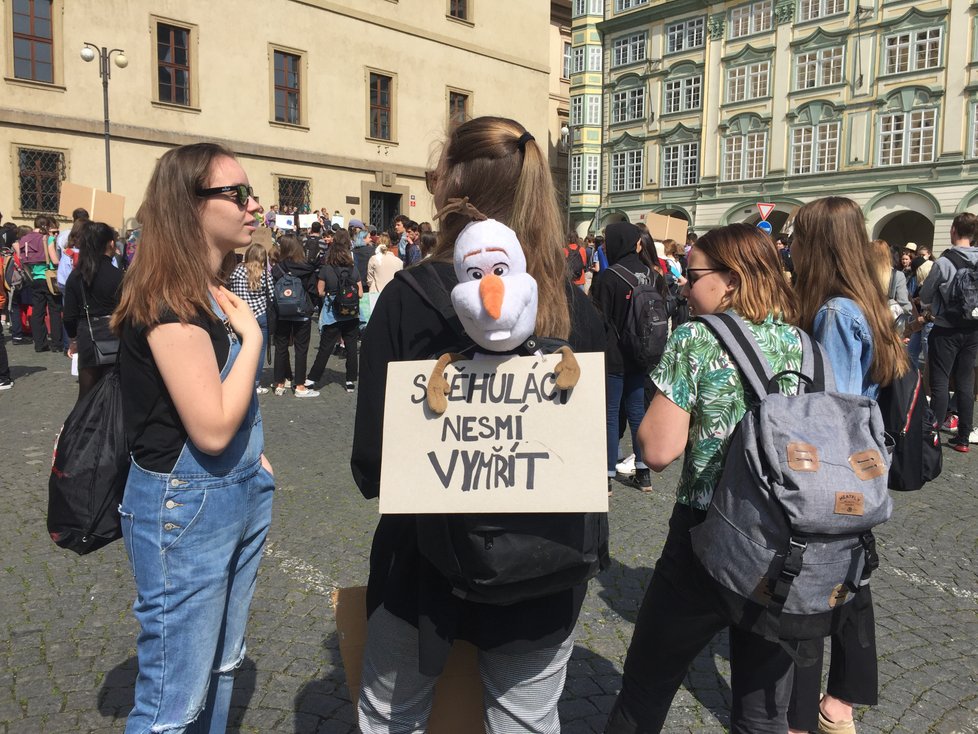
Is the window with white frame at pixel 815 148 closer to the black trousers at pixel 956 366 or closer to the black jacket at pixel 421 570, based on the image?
the black trousers at pixel 956 366

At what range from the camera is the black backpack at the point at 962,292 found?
620 centimetres

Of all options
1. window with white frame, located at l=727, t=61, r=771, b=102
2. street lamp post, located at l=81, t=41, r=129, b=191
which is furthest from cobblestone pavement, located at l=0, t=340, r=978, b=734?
window with white frame, located at l=727, t=61, r=771, b=102

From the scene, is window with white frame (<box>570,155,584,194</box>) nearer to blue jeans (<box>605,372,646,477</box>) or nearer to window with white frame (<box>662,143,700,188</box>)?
window with white frame (<box>662,143,700,188</box>)

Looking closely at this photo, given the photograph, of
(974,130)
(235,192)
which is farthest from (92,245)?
(974,130)

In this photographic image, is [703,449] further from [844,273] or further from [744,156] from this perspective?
[744,156]

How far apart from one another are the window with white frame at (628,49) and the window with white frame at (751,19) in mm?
5314

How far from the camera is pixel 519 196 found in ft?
5.52

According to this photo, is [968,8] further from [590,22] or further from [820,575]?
[820,575]

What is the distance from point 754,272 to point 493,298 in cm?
113

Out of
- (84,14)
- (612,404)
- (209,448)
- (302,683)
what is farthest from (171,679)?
(84,14)

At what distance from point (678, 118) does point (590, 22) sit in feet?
26.5

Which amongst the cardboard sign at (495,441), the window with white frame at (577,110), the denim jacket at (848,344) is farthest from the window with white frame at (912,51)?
the cardboard sign at (495,441)

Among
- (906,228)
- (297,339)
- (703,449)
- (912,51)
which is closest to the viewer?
(703,449)

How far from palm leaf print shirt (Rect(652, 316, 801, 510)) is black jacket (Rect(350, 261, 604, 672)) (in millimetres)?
558
